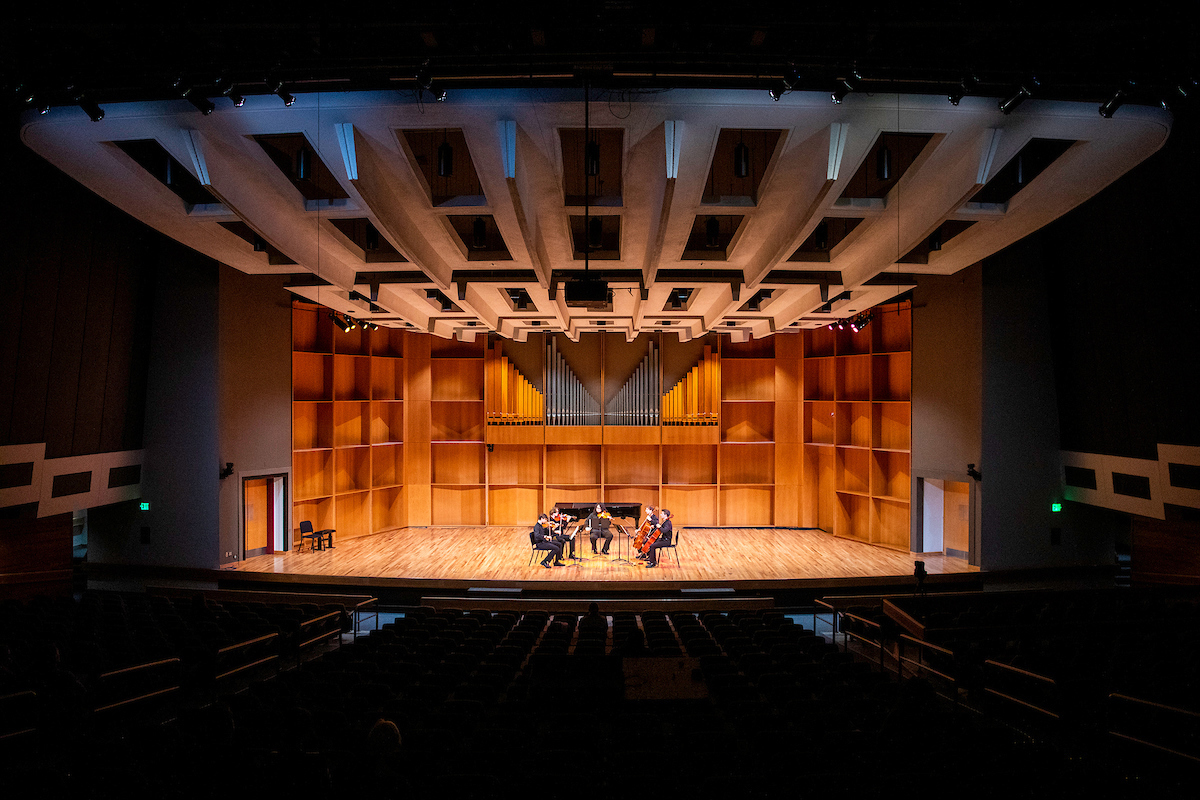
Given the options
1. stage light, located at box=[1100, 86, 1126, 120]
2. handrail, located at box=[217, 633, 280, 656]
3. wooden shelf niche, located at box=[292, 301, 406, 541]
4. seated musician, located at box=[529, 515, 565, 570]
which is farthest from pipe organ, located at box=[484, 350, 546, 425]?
stage light, located at box=[1100, 86, 1126, 120]

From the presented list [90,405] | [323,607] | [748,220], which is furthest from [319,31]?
[90,405]

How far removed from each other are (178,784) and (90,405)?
31.1 ft

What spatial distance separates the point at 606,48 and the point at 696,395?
11.1m

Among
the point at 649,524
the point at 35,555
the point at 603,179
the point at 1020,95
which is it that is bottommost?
the point at 35,555

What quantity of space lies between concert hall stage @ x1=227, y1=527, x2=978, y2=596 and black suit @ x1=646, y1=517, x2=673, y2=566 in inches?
9.3

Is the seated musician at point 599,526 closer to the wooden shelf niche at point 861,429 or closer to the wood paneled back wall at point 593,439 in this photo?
the wood paneled back wall at point 593,439

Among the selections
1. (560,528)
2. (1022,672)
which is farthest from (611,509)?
(1022,672)

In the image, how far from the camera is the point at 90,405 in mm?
10055

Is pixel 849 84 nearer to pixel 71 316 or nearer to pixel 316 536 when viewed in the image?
pixel 71 316

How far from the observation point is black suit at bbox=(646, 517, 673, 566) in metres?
11.4

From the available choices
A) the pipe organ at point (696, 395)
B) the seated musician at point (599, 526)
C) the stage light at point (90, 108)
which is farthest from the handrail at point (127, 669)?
the pipe organ at point (696, 395)

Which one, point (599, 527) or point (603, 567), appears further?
point (599, 527)

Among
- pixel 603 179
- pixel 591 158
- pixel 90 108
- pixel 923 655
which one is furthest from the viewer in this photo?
pixel 603 179

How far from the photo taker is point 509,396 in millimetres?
15383
